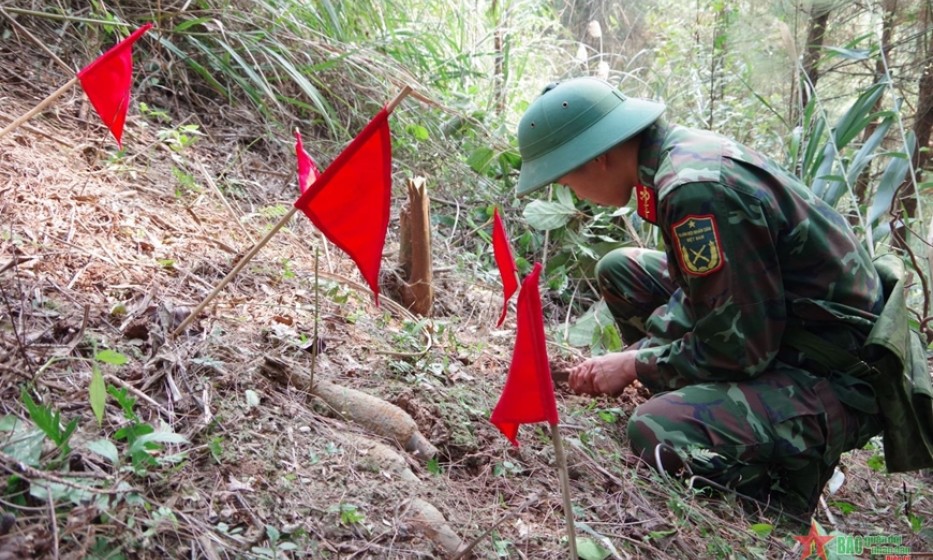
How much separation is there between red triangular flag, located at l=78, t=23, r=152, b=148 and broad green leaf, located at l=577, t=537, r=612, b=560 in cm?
173

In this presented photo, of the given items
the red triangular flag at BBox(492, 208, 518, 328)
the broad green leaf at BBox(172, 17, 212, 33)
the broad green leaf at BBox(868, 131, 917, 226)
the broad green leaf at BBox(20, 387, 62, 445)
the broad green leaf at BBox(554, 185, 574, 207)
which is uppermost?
the broad green leaf at BBox(172, 17, 212, 33)

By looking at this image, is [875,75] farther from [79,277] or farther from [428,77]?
[79,277]

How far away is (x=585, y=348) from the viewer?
9.70 feet

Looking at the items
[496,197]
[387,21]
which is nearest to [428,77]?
[387,21]

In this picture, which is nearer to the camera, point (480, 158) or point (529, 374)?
point (529, 374)

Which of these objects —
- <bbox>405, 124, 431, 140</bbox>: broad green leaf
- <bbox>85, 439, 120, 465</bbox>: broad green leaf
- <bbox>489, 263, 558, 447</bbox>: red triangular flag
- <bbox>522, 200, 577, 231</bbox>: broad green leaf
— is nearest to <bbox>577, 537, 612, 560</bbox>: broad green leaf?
<bbox>489, 263, 558, 447</bbox>: red triangular flag

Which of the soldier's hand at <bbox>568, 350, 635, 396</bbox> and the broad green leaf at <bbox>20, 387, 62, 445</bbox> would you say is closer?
the broad green leaf at <bbox>20, 387, 62, 445</bbox>

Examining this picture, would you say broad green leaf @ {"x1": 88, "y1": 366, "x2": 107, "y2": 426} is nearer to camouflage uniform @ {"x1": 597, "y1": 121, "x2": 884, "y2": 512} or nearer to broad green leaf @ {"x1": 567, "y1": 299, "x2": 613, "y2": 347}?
camouflage uniform @ {"x1": 597, "y1": 121, "x2": 884, "y2": 512}

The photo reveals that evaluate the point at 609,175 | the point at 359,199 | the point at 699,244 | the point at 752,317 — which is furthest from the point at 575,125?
the point at 359,199

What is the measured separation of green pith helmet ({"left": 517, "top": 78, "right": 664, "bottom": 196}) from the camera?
211 cm

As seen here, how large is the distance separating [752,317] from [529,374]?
1040mm

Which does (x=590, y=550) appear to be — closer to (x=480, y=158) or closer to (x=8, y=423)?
(x=8, y=423)

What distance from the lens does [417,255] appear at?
261 centimetres

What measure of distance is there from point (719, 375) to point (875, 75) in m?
2.89
